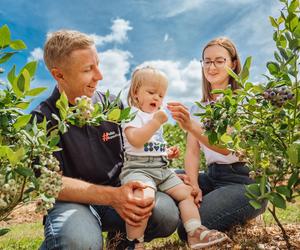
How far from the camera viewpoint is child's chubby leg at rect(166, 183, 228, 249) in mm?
2576

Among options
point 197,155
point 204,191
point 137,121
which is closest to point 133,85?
point 137,121

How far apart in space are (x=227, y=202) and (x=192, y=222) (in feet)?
1.44

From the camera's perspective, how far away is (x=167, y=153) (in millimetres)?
2988

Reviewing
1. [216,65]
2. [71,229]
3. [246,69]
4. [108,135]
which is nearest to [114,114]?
[246,69]

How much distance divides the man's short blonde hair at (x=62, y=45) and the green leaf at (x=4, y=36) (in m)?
1.18

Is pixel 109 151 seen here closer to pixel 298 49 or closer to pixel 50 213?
pixel 50 213

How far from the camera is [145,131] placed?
2.64 metres

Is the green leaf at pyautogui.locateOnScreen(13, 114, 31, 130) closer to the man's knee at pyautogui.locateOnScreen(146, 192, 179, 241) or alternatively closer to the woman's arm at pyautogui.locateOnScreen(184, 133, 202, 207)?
the man's knee at pyautogui.locateOnScreen(146, 192, 179, 241)

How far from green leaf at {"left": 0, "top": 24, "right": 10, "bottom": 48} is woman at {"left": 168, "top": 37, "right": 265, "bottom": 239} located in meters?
1.68

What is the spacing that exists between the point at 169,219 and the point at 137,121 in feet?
2.24

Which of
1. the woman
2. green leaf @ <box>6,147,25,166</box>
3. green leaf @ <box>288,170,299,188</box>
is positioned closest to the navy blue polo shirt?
the woman

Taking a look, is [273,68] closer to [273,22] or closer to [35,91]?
[273,22]

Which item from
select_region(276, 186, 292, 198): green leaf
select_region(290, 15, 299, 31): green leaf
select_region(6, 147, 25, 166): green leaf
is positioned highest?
select_region(290, 15, 299, 31): green leaf

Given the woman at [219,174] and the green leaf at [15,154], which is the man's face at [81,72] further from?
the green leaf at [15,154]
